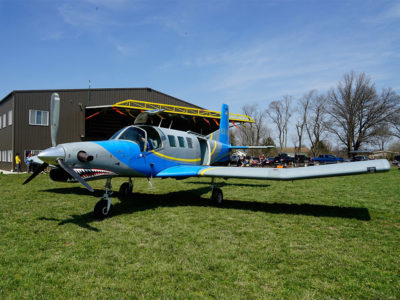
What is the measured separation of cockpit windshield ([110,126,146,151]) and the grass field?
2108 mm

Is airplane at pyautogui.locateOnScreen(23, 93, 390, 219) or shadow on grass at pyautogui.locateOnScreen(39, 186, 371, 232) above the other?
airplane at pyautogui.locateOnScreen(23, 93, 390, 219)

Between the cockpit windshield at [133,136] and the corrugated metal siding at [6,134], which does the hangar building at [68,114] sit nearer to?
the corrugated metal siding at [6,134]

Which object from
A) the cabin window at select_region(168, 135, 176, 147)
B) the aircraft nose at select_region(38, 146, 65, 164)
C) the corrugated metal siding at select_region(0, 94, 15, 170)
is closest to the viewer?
the aircraft nose at select_region(38, 146, 65, 164)

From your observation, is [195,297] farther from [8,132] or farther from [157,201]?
[8,132]

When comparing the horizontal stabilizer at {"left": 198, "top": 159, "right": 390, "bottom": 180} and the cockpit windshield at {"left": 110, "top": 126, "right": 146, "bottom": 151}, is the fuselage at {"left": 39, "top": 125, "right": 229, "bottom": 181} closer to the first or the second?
the cockpit windshield at {"left": 110, "top": 126, "right": 146, "bottom": 151}

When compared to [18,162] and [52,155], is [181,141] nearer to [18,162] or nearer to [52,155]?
[52,155]

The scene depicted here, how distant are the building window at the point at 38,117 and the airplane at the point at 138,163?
67.8 ft

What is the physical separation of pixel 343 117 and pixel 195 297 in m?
55.8

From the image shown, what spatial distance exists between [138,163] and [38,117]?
2364cm

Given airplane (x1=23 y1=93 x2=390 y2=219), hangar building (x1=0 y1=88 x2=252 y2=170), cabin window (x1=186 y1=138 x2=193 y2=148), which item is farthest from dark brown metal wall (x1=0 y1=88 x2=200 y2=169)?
cabin window (x1=186 y1=138 x2=193 y2=148)

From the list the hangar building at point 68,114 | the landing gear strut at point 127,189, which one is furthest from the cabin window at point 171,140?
the hangar building at point 68,114

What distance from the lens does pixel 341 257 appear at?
448 centimetres

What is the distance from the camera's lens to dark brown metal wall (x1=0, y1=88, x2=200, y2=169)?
2578 cm

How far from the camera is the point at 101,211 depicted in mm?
6930
